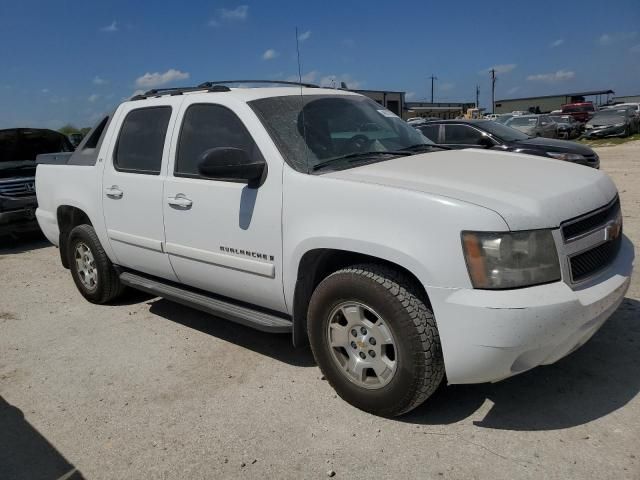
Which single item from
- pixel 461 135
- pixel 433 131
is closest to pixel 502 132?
pixel 461 135

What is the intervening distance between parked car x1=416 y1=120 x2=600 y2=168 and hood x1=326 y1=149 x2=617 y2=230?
5.76 meters

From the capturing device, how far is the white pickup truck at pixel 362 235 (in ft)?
8.46

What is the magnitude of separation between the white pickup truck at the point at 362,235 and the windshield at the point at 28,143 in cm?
583

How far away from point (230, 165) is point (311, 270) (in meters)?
0.79

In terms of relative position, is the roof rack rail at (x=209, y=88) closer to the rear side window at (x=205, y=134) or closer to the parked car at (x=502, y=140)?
the rear side window at (x=205, y=134)

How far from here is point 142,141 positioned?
444 cm

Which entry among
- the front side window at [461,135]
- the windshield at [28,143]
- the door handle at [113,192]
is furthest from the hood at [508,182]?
the windshield at [28,143]

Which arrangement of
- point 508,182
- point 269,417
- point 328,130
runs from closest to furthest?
point 508,182 < point 269,417 < point 328,130

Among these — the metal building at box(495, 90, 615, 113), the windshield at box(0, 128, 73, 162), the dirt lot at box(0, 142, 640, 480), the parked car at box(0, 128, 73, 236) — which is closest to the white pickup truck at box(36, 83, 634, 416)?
the dirt lot at box(0, 142, 640, 480)

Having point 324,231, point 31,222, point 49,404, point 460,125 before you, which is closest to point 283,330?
point 324,231

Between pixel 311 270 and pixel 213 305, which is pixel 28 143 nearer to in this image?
pixel 213 305

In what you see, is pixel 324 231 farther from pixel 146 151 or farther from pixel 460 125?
pixel 460 125

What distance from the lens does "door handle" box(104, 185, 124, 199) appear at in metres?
4.50

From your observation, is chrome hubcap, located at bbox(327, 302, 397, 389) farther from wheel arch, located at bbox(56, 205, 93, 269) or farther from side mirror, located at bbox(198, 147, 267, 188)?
wheel arch, located at bbox(56, 205, 93, 269)
